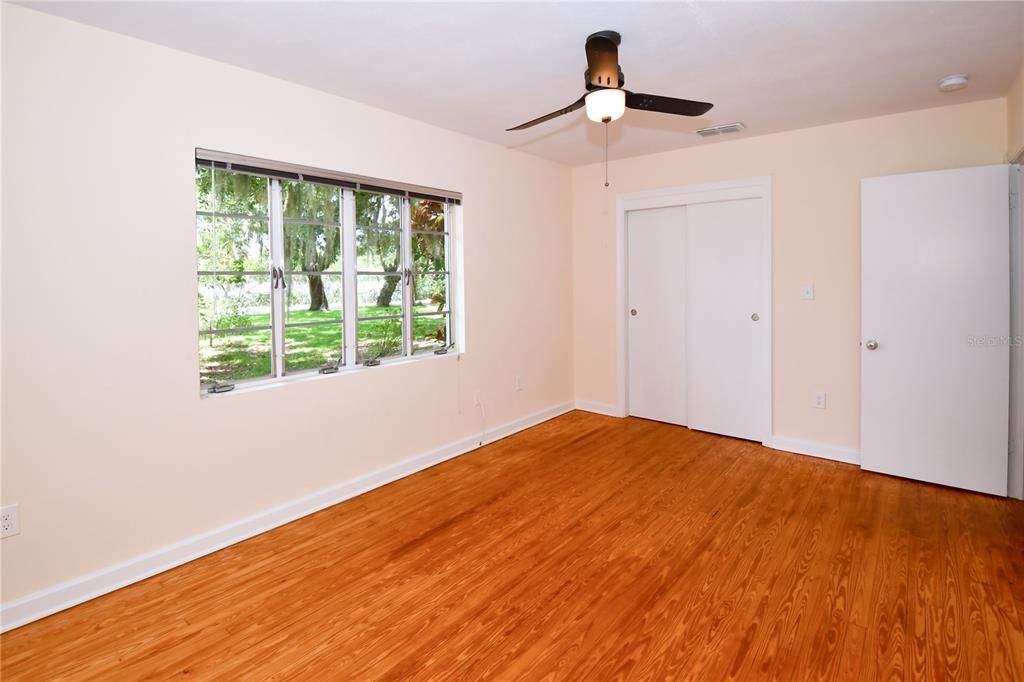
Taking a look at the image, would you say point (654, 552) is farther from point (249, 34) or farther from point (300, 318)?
point (249, 34)

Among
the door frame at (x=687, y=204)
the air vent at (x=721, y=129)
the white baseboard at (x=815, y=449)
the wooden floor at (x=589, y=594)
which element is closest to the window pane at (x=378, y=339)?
the wooden floor at (x=589, y=594)

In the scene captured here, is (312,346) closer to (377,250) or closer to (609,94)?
(377,250)

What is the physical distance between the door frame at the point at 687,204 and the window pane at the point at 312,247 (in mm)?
2797

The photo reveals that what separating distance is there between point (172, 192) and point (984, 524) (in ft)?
15.2

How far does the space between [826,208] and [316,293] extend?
146 inches

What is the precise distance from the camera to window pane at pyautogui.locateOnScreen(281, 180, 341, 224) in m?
3.20

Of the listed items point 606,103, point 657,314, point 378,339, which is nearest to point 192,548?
point 378,339

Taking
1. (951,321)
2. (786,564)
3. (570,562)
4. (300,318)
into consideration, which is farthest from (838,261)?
(300,318)

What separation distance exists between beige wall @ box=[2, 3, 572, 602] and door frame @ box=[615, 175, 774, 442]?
2476mm

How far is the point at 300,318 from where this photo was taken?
3.29 meters

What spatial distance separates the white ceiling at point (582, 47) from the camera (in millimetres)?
2303

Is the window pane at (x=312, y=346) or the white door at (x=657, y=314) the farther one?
the white door at (x=657, y=314)

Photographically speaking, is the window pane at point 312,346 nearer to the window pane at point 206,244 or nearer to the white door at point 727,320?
the window pane at point 206,244

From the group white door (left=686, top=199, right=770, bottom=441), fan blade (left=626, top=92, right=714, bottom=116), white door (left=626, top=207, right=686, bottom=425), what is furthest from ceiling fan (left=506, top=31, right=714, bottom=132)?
white door (left=626, top=207, right=686, bottom=425)
